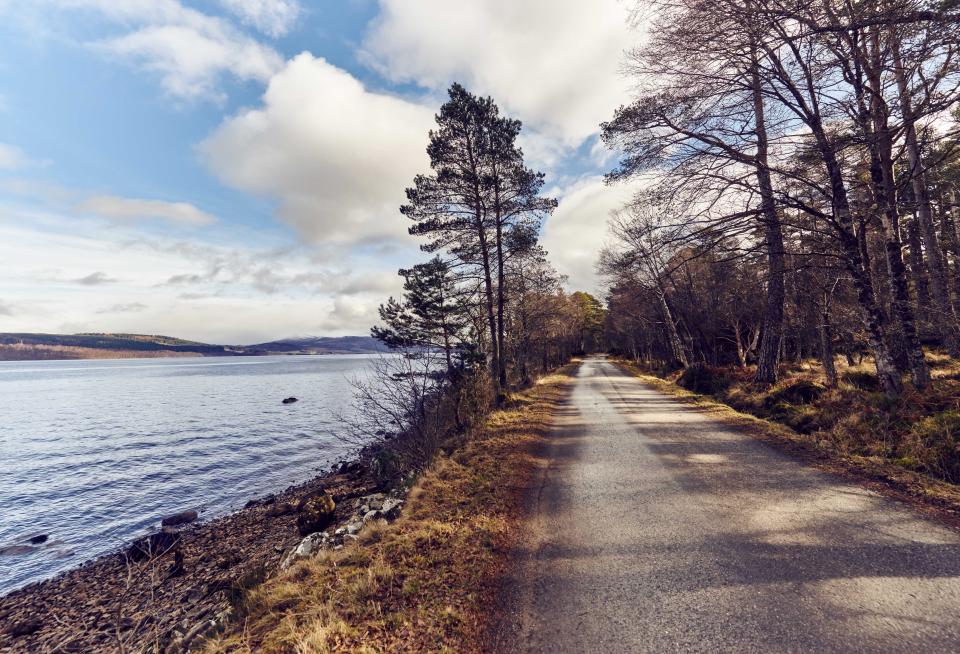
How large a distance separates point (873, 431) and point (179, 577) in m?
15.4

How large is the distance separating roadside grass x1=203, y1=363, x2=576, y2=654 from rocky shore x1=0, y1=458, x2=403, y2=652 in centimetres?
90

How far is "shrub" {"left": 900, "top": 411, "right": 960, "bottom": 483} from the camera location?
19.5 ft

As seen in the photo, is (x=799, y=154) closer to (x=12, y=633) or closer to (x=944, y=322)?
(x=944, y=322)

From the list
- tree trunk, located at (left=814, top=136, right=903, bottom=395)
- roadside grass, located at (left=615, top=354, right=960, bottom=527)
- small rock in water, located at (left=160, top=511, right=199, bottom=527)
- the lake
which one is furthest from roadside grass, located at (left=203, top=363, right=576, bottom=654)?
the lake

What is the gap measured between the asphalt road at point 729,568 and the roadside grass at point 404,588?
14.9 inches

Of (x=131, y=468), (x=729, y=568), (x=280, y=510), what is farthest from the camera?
(x=131, y=468)

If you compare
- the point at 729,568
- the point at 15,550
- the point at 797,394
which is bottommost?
the point at 15,550

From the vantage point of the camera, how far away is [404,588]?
160 inches

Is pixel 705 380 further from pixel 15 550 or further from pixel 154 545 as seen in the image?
pixel 15 550

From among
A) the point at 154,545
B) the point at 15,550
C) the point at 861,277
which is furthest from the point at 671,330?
the point at 15,550

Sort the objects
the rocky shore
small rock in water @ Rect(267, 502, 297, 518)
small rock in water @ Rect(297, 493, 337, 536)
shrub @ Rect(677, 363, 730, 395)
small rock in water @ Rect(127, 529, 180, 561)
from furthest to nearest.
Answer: shrub @ Rect(677, 363, 730, 395)
small rock in water @ Rect(267, 502, 297, 518)
small rock in water @ Rect(127, 529, 180, 561)
small rock in water @ Rect(297, 493, 337, 536)
the rocky shore

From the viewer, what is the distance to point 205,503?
591 inches

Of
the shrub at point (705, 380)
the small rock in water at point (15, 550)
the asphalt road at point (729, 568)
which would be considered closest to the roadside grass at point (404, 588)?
the asphalt road at point (729, 568)

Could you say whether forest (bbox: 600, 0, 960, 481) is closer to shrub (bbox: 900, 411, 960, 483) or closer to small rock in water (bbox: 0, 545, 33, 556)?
shrub (bbox: 900, 411, 960, 483)
